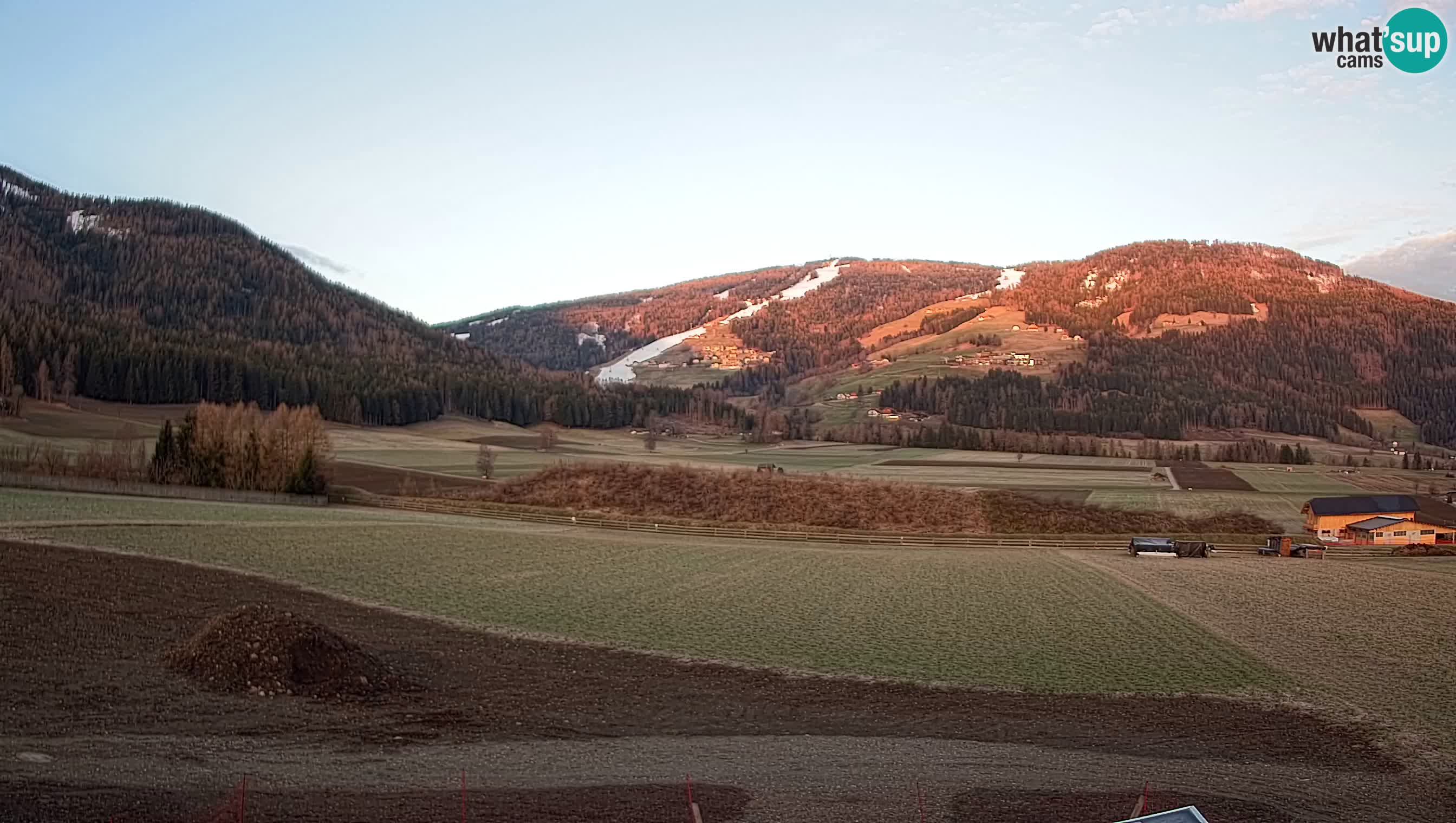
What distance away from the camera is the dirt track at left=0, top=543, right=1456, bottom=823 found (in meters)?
15.2

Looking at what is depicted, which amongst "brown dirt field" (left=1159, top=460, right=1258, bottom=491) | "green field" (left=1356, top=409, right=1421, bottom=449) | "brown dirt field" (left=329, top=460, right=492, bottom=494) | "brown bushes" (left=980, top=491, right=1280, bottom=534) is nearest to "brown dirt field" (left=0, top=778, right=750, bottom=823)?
"brown bushes" (left=980, top=491, right=1280, bottom=534)

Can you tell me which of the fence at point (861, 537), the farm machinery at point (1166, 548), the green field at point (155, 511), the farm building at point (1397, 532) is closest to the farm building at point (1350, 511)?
the farm building at point (1397, 532)

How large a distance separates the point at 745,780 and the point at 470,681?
9198 mm

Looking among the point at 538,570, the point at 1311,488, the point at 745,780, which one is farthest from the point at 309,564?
the point at 1311,488

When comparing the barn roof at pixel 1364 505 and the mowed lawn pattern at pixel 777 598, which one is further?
the barn roof at pixel 1364 505

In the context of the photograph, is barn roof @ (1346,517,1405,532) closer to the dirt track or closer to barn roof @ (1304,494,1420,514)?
barn roof @ (1304,494,1420,514)

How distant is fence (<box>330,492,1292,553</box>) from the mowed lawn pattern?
15.5 feet

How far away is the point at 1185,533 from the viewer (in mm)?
64375

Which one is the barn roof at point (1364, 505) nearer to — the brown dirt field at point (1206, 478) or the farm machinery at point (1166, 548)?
the farm machinery at point (1166, 548)

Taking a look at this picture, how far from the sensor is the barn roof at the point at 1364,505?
64.4m

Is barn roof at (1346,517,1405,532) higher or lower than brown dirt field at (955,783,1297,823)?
higher

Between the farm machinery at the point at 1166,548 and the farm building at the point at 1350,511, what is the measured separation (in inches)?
509

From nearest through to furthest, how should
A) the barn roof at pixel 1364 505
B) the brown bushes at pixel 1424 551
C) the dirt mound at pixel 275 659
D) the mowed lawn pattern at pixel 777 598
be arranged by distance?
the dirt mound at pixel 275 659 → the mowed lawn pattern at pixel 777 598 → the brown bushes at pixel 1424 551 → the barn roof at pixel 1364 505

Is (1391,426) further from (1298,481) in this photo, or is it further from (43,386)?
(43,386)
